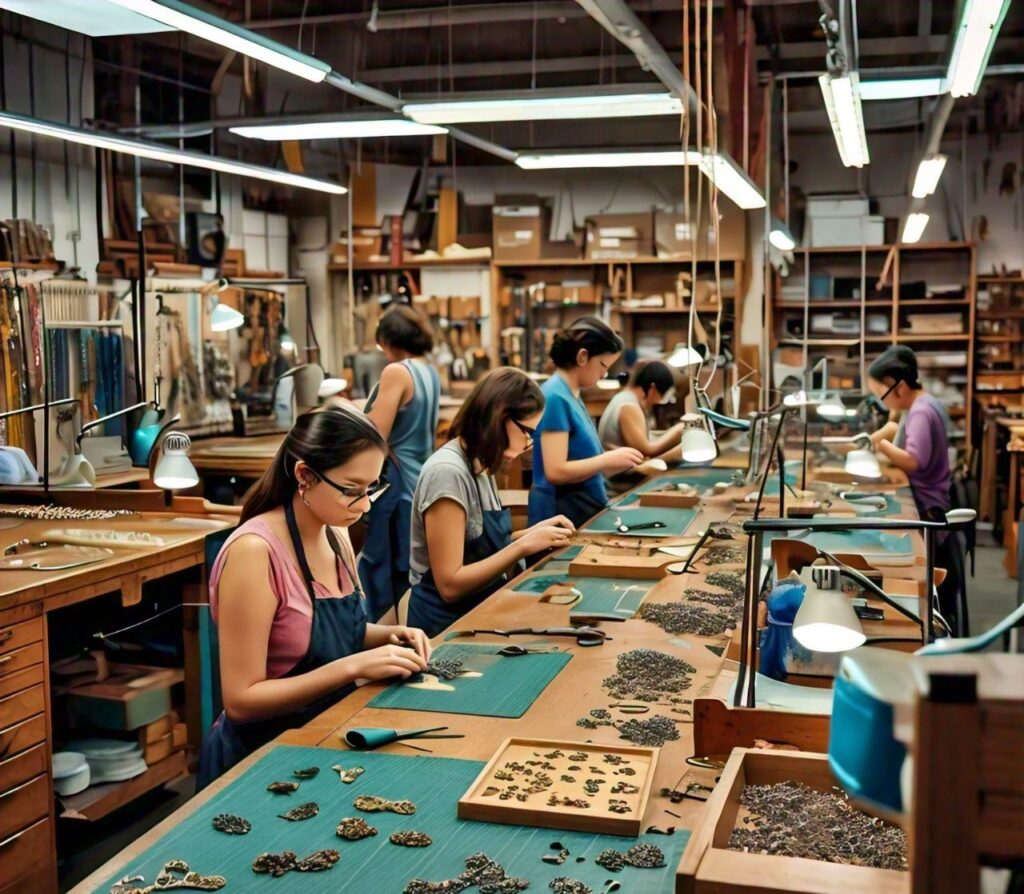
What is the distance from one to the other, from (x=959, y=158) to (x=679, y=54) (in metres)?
3.79

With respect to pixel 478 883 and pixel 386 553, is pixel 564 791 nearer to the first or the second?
pixel 478 883

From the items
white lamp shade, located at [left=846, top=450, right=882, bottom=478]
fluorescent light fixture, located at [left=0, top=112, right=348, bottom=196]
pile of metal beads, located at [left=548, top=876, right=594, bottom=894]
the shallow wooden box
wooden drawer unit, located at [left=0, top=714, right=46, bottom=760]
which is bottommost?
wooden drawer unit, located at [left=0, top=714, right=46, bottom=760]

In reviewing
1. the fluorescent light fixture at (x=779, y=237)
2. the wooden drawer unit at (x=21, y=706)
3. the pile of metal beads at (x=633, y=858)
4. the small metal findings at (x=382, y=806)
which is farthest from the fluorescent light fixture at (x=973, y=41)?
the wooden drawer unit at (x=21, y=706)

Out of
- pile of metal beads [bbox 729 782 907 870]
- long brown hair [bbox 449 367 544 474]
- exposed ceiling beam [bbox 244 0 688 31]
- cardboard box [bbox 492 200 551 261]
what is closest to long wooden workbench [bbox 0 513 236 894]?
long brown hair [bbox 449 367 544 474]

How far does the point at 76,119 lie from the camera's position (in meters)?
7.57

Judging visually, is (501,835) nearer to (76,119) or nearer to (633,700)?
(633,700)

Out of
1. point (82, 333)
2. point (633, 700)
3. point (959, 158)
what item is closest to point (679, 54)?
point (959, 158)

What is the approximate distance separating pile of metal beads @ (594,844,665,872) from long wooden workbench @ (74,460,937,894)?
0.11 meters

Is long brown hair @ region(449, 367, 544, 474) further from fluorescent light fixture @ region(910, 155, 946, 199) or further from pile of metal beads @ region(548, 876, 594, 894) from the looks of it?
fluorescent light fixture @ region(910, 155, 946, 199)

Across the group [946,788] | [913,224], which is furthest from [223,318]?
[946,788]

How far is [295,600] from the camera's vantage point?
2.49 metres

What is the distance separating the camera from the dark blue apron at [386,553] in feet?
16.3

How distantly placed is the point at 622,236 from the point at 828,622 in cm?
861

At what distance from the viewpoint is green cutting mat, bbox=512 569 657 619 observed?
3.25m
